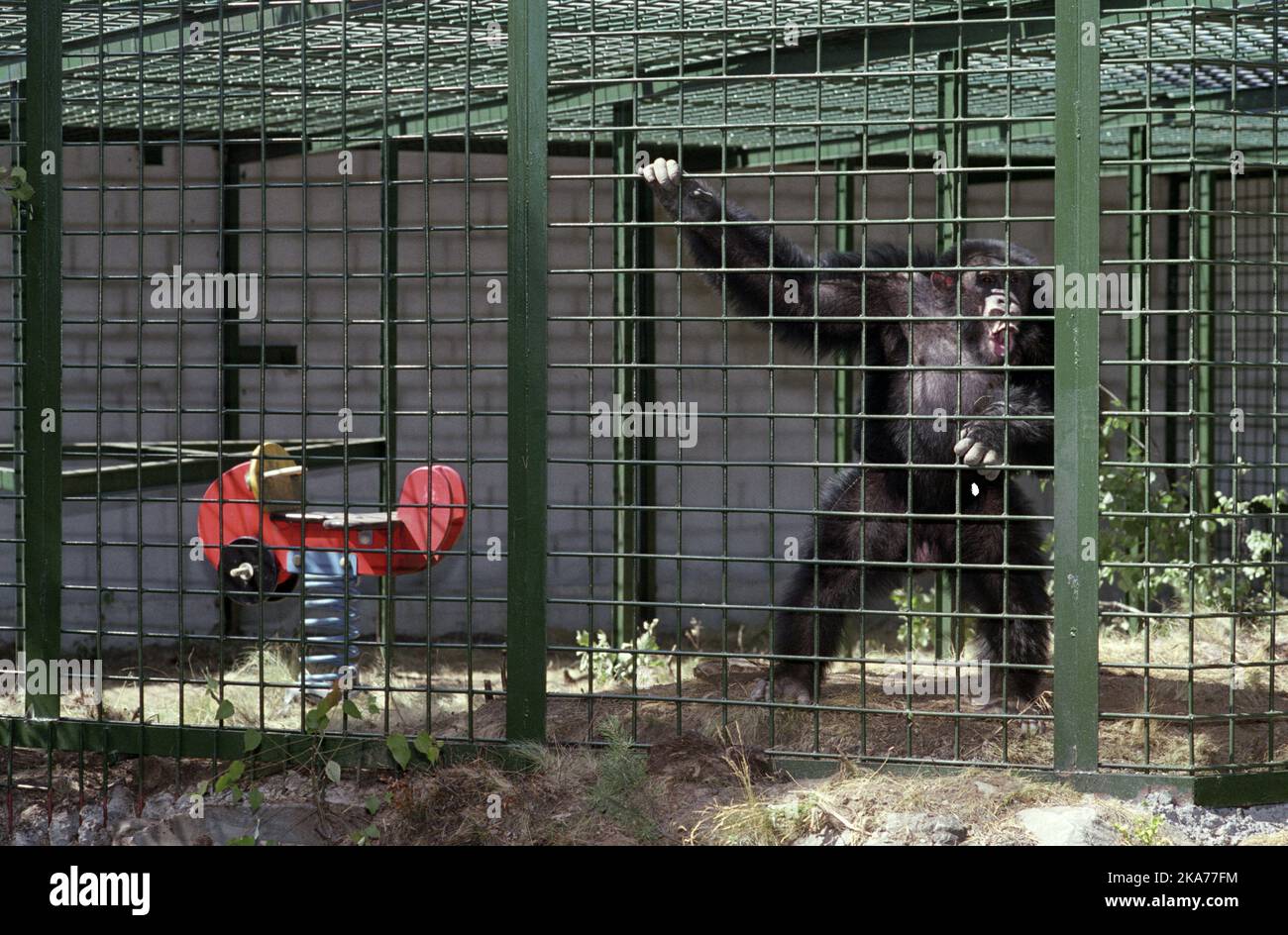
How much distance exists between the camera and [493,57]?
693 cm

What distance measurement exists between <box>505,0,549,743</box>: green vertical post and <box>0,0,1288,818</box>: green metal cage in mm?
16

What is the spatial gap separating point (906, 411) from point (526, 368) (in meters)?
1.88

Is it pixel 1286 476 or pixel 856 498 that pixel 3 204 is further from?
pixel 1286 476

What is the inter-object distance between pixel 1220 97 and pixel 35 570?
7.37 m

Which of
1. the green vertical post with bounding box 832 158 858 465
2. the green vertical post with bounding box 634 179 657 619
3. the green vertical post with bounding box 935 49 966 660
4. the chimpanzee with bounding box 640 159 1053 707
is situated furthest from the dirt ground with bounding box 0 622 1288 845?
the green vertical post with bounding box 832 158 858 465

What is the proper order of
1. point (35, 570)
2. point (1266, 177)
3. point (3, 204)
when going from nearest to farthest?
point (35, 570) < point (3, 204) < point (1266, 177)

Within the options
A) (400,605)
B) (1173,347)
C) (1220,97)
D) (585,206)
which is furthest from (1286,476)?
(400,605)

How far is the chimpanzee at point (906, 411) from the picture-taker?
5.70 m

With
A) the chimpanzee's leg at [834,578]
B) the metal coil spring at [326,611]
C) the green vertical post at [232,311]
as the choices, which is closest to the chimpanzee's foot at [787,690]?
the chimpanzee's leg at [834,578]

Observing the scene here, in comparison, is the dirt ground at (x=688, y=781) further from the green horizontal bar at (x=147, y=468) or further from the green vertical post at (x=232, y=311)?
the green vertical post at (x=232, y=311)

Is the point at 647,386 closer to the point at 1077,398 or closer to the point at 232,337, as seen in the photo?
the point at 232,337

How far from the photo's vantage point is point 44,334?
560 cm

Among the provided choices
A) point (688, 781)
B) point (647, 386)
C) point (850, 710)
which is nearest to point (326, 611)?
point (688, 781)

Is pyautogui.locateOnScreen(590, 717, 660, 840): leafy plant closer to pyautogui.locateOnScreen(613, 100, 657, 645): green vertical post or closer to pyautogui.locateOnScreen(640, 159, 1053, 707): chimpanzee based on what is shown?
pyautogui.locateOnScreen(640, 159, 1053, 707): chimpanzee
